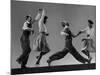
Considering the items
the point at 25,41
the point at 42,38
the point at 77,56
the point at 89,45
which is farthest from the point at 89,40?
the point at 25,41

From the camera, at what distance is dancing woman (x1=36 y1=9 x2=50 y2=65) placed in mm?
2268

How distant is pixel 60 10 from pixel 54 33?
0.31 meters

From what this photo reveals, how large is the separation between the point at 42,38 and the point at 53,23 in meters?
0.24

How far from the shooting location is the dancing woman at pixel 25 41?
2.20 meters

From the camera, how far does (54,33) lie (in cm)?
232

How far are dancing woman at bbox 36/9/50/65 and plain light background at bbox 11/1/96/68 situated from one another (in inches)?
1.6

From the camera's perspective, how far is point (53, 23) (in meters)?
2.32

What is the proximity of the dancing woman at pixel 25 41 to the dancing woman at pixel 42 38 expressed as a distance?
11 cm

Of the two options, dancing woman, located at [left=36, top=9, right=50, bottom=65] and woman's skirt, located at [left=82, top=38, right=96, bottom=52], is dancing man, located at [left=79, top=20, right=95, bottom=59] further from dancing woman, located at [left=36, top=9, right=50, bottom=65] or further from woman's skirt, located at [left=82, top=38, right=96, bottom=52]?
dancing woman, located at [left=36, top=9, right=50, bottom=65]

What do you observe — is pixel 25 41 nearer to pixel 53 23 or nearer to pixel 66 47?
pixel 53 23

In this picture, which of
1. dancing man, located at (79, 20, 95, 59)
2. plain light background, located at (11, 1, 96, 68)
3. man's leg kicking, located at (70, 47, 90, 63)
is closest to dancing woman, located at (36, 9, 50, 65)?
plain light background, located at (11, 1, 96, 68)

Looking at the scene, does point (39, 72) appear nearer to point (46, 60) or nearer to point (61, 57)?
point (46, 60)

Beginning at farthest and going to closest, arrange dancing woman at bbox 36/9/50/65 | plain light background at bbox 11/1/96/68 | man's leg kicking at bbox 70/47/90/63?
man's leg kicking at bbox 70/47/90/63
dancing woman at bbox 36/9/50/65
plain light background at bbox 11/1/96/68

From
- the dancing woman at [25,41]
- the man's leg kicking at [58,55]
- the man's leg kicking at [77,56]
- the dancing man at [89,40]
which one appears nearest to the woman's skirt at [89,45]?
the dancing man at [89,40]
